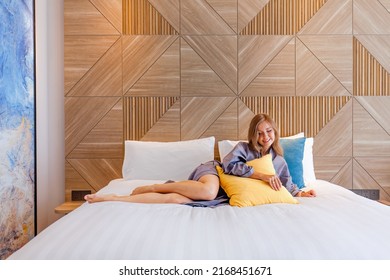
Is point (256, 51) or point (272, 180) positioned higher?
point (256, 51)

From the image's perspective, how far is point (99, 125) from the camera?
2947mm

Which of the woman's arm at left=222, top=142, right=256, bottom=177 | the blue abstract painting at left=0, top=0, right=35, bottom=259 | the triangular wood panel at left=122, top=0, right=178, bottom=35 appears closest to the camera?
the woman's arm at left=222, top=142, right=256, bottom=177

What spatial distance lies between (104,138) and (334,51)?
7.10 ft

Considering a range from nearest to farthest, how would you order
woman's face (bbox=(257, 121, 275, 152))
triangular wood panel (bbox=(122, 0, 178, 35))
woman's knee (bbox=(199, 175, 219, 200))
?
woman's knee (bbox=(199, 175, 219, 200))
woman's face (bbox=(257, 121, 275, 152))
triangular wood panel (bbox=(122, 0, 178, 35))

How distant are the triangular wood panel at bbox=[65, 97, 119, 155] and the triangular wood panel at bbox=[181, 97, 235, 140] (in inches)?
24.6

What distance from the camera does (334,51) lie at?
2951 millimetres

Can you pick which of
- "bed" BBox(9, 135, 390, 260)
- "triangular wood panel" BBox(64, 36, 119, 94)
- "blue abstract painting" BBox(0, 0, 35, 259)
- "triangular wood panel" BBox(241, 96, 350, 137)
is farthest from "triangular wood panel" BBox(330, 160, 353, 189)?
"blue abstract painting" BBox(0, 0, 35, 259)

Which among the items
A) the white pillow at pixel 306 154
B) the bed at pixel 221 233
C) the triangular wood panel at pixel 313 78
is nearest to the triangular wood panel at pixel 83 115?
the white pillow at pixel 306 154

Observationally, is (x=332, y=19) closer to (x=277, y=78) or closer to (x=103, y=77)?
(x=277, y=78)

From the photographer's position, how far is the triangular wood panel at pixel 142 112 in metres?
2.96

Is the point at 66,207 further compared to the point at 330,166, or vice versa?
the point at 330,166

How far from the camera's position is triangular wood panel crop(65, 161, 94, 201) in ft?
9.65

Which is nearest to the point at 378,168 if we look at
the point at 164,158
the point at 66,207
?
the point at 164,158

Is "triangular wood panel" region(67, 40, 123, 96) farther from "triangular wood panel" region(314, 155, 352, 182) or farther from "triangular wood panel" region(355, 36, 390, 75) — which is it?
"triangular wood panel" region(355, 36, 390, 75)
